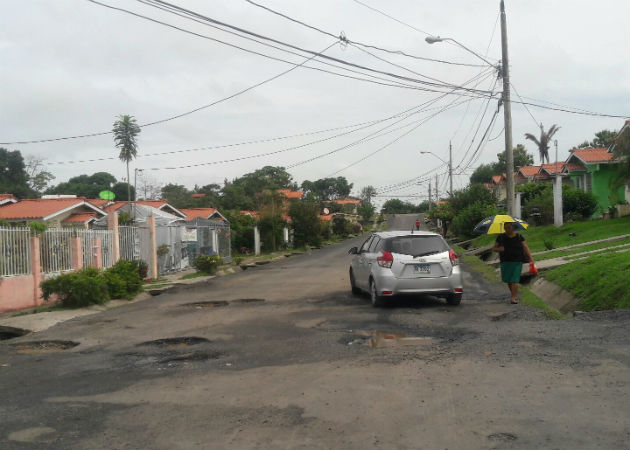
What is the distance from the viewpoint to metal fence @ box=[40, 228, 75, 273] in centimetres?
1592

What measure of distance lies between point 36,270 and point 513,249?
1131cm

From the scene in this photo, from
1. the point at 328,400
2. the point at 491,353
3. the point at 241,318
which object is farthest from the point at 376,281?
the point at 328,400

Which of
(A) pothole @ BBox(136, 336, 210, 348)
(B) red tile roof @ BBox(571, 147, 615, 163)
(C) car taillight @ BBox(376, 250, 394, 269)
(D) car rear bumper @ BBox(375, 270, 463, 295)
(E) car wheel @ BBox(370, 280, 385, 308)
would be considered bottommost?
(A) pothole @ BBox(136, 336, 210, 348)

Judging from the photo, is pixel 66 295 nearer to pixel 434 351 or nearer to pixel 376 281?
pixel 376 281

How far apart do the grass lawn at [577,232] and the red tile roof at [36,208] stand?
24.9 meters

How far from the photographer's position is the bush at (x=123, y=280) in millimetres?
15781

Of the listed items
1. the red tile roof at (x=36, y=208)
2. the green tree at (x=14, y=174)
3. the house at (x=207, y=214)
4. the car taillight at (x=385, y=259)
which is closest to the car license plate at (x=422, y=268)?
the car taillight at (x=385, y=259)

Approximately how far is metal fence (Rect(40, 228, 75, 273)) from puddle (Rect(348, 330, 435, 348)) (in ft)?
33.2

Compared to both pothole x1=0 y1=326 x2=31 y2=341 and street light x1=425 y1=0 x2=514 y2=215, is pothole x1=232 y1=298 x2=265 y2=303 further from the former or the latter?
street light x1=425 y1=0 x2=514 y2=215

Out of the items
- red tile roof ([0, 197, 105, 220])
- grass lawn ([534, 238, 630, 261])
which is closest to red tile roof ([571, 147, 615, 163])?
grass lawn ([534, 238, 630, 261])

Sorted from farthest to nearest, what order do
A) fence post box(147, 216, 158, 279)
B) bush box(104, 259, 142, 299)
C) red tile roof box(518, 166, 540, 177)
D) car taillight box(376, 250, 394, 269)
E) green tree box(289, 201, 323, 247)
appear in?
red tile roof box(518, 166, 540, 177) → green tree box(289, 201, 323, 247) → fence post box(147, 216, 158, 279) → bush box(104, 259, 142, 299) → car taillight box(376, 250, 394, 269)

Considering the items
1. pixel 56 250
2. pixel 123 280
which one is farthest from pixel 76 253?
pixel 123 280

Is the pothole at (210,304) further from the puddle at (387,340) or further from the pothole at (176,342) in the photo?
the puddle at (387,340)

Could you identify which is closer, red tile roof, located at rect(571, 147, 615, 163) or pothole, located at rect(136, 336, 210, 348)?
pothole, located at rect(136, 336, 210, 348)
